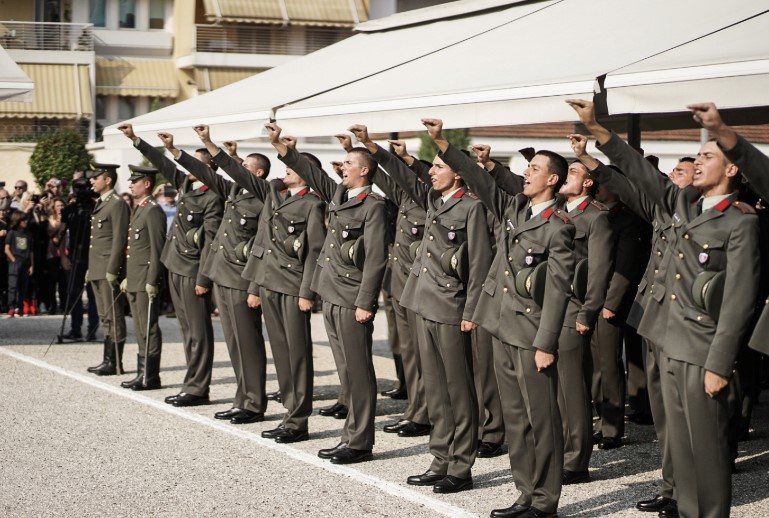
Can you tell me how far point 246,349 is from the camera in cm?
966

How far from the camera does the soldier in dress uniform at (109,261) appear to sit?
11.7 metres

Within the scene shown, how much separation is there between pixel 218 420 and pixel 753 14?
5.04m

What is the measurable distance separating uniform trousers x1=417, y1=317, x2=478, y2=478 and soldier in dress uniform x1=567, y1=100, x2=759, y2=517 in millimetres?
1617

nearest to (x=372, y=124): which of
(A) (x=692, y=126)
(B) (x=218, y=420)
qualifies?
(B) (x=218, y=420)

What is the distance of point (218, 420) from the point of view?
952 centimetres

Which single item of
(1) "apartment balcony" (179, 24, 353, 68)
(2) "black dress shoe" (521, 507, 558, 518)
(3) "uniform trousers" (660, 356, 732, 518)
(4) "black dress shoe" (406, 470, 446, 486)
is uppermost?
(1) "apartment balcony" (179, 24, 353, 68)

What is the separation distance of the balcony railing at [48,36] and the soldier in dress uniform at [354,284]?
29255 millimetres

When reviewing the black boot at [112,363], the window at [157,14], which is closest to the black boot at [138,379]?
the black boot at [112,363]

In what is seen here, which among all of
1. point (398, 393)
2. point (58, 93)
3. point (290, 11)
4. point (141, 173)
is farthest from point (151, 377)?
point (290, 11)

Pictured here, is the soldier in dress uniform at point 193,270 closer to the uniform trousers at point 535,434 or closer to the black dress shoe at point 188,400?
the black dress shoe at point 188,400

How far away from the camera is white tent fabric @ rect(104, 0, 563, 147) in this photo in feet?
34.4

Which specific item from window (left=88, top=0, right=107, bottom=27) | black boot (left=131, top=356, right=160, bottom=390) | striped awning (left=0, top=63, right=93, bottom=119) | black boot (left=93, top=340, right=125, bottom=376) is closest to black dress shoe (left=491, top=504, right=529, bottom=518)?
black boot (left=131, top=356, right=160, bottom=390)

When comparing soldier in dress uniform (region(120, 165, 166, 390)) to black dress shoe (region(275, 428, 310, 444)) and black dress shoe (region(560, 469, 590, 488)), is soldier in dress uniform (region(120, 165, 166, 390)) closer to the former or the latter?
black dress shoe (region(275, 428, 310, 444))

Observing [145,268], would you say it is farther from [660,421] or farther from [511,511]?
[660,421]
